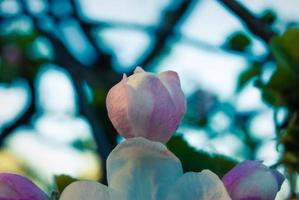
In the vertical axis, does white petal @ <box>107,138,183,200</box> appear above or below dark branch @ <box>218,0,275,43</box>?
below

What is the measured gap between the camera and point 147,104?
694 mm

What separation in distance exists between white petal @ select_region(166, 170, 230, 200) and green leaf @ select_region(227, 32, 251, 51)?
872mm

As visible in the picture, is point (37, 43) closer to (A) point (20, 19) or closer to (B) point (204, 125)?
A: (A) point (20, 19)

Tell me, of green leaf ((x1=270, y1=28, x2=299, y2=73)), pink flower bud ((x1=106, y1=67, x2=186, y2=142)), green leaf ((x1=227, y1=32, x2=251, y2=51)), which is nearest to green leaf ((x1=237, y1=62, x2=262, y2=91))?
green leaf ((x1=227, y1=32, x2=251, y2=51))

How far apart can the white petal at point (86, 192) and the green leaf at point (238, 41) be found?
91 cm

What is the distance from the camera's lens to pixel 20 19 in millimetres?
2201

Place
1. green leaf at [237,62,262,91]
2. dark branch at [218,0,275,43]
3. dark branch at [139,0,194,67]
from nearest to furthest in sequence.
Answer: dark branch at [218,0,275,43]
green leaf at [237,62,262,91]
dark branch at [139,0,194,67]

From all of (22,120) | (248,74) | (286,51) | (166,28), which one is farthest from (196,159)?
(22,120)

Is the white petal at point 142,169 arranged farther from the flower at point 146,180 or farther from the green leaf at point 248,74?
the green leaf at point 248,74

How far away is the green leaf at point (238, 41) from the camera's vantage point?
4.85 ft

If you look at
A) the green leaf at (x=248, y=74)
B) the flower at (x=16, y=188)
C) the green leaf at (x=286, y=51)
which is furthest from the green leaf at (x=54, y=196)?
the green leaf at (x=248, y=74)

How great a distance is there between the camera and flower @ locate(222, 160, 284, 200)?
2.19 feet

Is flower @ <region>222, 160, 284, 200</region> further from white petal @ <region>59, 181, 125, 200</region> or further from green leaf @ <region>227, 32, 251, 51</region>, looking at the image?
green leaf @ <region>227, 32, 251, 51</region>

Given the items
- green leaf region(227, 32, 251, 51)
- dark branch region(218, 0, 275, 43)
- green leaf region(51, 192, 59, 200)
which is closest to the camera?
green leaf region(51, 192, 59, 200)
